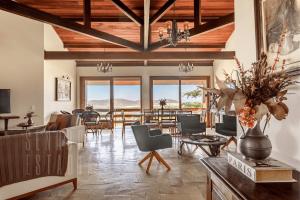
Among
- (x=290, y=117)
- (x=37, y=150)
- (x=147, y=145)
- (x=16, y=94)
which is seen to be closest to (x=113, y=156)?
(x=147, y=145)

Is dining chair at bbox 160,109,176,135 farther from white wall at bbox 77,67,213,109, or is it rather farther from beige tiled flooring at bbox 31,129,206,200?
white wall at bbox 77,67,213,109

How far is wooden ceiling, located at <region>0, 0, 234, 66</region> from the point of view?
5061mm

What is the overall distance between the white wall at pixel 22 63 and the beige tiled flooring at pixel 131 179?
7.55 feet

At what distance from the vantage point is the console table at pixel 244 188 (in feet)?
3.44

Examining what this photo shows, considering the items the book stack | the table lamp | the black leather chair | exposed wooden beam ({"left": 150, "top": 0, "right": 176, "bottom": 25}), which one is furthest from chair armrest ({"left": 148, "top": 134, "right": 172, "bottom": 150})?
the table lamp

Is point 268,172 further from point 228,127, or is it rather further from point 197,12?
point 197,12

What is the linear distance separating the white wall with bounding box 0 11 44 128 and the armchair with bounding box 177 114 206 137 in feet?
12.6

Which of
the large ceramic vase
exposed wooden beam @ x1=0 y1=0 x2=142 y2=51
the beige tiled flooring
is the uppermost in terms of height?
exposed wooden beam @ x1=0 y1=0 x2=142 y2=51

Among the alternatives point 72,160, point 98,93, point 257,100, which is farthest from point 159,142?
point 98,93

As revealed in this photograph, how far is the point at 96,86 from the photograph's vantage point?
10.1 meters

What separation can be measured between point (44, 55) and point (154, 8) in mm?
3370

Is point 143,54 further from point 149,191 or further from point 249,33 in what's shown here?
point 249,33

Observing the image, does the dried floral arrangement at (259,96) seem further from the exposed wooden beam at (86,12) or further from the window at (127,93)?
the window at (127,93)

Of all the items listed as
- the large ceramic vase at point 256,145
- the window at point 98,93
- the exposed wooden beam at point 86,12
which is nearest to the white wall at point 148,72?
the window at point 98,93
